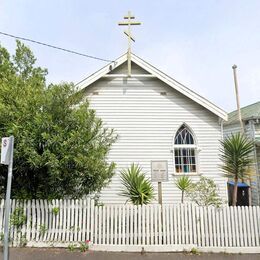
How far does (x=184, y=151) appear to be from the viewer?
10750 millimetres

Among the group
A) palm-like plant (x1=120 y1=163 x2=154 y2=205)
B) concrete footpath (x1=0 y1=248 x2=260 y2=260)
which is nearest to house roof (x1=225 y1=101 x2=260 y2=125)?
palm-like plant (x1=120 y1=163 x2=154 y2=205)

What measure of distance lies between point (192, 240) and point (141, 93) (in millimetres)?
6563

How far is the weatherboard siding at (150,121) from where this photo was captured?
10.4 metres

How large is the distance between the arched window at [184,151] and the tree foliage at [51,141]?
4.32m

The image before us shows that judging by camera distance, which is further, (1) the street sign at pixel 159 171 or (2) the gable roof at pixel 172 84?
(2) the gable roof at pixel 172 84

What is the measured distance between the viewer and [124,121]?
1068cm

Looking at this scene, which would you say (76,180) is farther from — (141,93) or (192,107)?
(192,107)

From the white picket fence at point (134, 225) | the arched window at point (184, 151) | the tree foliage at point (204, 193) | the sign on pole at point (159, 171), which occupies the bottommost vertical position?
the white picket fence at point (134, 225)

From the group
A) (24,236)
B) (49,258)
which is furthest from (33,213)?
(49,258)

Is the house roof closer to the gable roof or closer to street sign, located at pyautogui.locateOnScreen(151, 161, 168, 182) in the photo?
the gable roof

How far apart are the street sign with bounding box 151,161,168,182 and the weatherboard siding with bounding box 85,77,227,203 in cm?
301

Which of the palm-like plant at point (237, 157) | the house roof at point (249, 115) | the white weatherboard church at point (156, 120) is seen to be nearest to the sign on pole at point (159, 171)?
the palm-like plant at point (237, 157)

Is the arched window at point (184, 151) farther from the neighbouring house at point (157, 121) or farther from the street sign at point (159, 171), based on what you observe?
the street sign at point (159, 171)

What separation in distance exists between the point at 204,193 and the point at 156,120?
382 cm
